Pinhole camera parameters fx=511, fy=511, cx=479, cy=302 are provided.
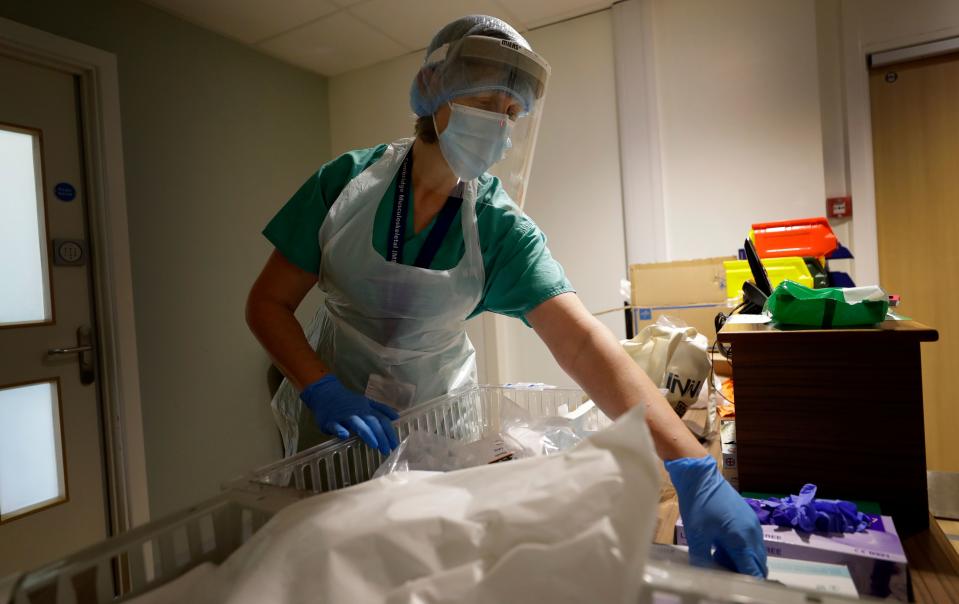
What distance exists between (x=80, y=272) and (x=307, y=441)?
1.65 m

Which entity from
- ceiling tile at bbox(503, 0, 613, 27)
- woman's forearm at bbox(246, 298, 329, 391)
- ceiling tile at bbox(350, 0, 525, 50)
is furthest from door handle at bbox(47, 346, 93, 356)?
ceiling tile at bbox(503, 0, 613, 27)

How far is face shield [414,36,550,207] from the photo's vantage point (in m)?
0.91

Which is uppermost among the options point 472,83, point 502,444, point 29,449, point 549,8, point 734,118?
point 549,8

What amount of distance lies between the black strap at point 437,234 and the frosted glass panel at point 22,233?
6.06 ft

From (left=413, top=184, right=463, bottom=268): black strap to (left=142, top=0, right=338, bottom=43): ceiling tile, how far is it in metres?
1.93

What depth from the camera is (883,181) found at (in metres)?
2.21

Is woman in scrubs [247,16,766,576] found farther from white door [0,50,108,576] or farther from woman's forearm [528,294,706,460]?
white door [0,50,108,576]

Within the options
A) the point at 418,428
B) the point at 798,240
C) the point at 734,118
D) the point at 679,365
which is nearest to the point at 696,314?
the point at 798,240

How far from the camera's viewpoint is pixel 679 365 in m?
1.08

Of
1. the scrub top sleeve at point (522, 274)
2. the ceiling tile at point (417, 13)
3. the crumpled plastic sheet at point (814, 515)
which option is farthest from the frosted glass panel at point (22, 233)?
the crumpled plastic sheet at point (814, 515)

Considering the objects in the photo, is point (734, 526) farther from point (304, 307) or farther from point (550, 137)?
point (304, 307)

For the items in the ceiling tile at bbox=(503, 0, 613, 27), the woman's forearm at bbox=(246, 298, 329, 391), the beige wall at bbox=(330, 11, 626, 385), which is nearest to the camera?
the woman's forearm at bbox=(246, 298, 329, 391)

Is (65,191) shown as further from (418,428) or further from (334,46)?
(418,428)

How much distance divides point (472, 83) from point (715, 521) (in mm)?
804
